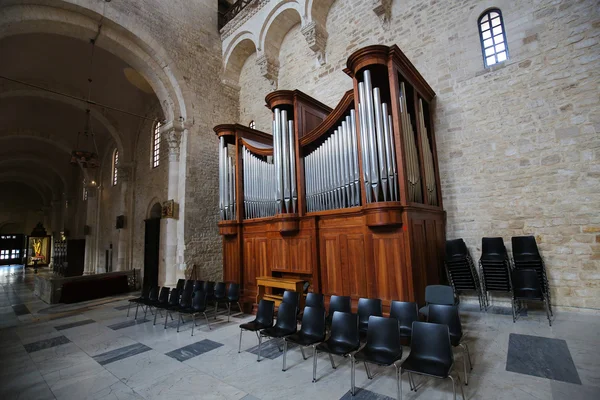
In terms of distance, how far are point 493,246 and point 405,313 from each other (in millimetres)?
2582

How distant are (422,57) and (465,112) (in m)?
1.60

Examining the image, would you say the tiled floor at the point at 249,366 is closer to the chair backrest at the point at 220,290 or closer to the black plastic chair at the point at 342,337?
the black plastic chair at the point at 342,337

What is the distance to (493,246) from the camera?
15.9 ft

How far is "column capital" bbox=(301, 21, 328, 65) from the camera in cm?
769

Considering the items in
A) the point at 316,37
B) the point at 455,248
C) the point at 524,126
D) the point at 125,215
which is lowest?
the point at 455,248

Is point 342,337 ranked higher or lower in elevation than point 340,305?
lower

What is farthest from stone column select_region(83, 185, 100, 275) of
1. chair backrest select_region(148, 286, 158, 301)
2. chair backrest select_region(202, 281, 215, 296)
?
chair backrest select_region(202, 281, 215, 296)

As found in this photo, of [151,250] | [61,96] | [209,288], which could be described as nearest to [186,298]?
[209,288]

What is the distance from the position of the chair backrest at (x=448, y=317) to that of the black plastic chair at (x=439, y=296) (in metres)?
0.53

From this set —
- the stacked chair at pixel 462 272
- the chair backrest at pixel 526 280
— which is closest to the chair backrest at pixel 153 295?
the stacked chair at pixel 462 272

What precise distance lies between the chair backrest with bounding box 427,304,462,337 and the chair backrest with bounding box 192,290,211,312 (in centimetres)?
356

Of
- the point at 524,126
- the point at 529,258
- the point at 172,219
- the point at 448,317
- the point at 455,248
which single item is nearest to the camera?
the point at 448,317

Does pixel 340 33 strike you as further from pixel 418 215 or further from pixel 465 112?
pixel 418 215

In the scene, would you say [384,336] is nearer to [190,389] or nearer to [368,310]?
[368,310]
